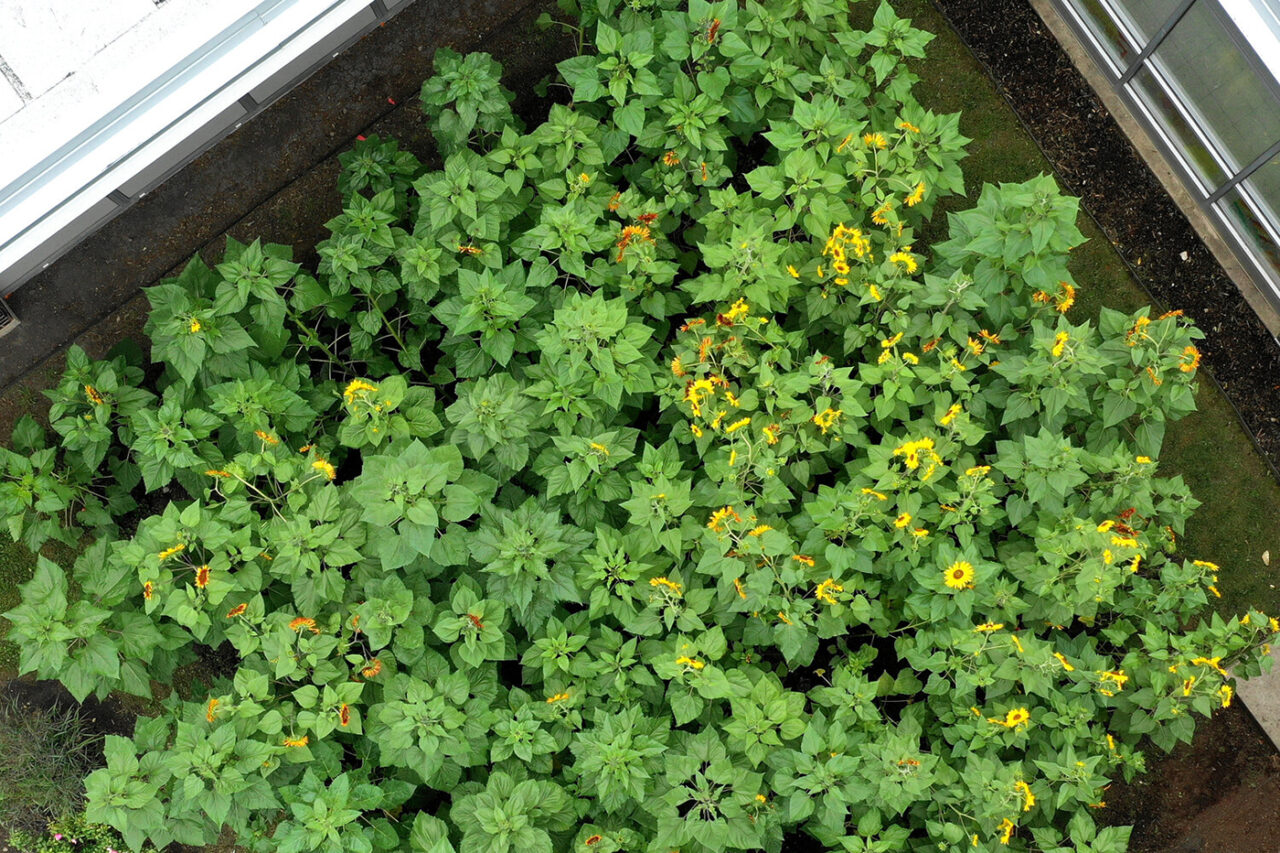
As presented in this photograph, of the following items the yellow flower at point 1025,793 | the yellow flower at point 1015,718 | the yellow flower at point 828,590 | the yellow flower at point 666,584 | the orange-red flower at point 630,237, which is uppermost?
the orange-red flower at point 630,237

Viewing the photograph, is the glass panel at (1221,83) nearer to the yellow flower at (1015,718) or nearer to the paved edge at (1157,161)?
the paved edge at (1157,161)

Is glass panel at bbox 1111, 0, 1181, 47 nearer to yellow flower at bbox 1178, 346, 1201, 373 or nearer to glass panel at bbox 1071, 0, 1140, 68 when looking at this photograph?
glass panel at bbox 1071, 0, 1140, 68

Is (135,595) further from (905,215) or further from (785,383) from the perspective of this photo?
(905,215)

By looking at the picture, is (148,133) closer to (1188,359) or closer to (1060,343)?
(1060,343)

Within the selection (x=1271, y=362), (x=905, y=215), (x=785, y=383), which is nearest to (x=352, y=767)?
(x=785, y=383)

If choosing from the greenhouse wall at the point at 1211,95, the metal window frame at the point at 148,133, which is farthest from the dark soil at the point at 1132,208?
the metal window frame at the point at 148,133

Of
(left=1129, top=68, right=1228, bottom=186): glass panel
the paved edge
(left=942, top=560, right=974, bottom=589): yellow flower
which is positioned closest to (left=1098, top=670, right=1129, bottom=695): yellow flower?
(left=942, top=560, right=974, bottom=589): yellow flower
